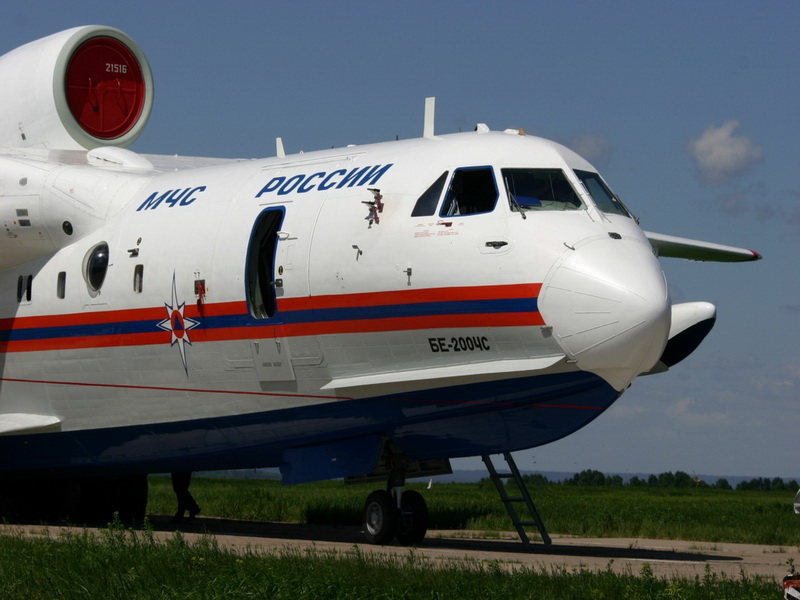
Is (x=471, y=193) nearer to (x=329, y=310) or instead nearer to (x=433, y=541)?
(x=329, y=310)

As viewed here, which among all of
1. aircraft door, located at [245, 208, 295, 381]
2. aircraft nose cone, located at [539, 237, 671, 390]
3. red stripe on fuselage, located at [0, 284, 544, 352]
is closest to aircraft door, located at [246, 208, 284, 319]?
aircraft door, located at [245, 208, 295, 381]

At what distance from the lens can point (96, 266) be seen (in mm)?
18328

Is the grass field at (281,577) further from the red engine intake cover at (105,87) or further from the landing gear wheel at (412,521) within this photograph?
the red engine intake cover at (105,87)

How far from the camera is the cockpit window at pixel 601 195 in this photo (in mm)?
15086

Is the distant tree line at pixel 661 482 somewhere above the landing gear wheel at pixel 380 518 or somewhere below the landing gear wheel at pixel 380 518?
below

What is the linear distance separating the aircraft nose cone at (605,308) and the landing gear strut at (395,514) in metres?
3.13

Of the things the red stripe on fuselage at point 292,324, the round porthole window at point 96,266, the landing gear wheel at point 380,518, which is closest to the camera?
the red stripe on fuselage at point 292,324

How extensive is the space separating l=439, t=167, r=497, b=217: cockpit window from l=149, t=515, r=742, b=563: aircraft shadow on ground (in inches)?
169

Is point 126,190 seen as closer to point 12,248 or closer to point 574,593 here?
point 12,248

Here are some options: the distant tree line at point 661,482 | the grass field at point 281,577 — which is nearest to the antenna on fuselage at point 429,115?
the grass field at point 281,577

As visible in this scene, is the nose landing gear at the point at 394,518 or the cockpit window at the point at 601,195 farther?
the nose landing gear at the point at 394,518

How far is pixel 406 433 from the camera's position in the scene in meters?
15.5

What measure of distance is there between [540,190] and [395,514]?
4.24m

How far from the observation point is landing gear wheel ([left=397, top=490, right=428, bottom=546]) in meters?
15.9
